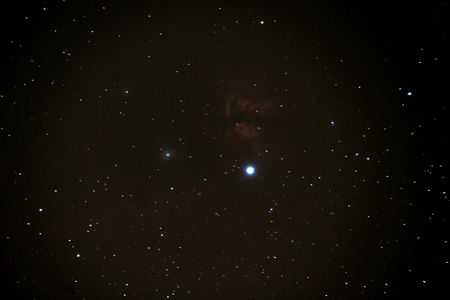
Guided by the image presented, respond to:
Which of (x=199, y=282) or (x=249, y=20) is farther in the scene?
(x=199, y=282)

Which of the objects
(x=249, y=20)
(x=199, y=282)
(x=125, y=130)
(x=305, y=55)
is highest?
(x=249, y=20)

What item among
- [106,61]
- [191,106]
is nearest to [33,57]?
[106,61]

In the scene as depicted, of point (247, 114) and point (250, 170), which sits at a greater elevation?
point (247, 114)

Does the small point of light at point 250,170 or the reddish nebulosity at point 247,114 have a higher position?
the reddish nebulosity at point 247,114

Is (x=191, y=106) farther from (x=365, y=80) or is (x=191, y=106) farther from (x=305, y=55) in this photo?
(x=365, y=80)

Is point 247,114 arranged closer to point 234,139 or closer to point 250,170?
point 234,139

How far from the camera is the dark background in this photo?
706 mm

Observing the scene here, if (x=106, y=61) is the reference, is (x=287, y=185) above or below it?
below

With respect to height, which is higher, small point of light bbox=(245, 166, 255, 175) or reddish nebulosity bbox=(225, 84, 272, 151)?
reddish nebulosity bbox=(225, 84, 272, 151)

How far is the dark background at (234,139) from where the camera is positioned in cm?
71

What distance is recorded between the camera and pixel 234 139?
740mm

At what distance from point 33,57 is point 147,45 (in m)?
0.41

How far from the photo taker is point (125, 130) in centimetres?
76

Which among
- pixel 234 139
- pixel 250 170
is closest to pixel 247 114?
pixel 234 139
